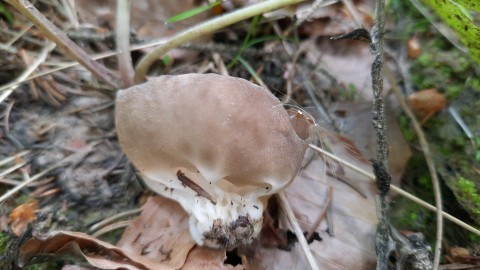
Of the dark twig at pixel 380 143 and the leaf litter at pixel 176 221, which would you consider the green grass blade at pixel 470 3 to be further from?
the leaf litter at pixel 176 221

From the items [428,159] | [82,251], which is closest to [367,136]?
[428,159]

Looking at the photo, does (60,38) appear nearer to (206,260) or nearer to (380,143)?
(206,260)

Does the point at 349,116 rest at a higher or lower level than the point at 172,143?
lower

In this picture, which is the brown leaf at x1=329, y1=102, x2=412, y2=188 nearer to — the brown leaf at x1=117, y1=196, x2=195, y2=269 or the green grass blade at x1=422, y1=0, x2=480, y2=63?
the green grass blade at x1=422, y1=0, x2=480, y2=63

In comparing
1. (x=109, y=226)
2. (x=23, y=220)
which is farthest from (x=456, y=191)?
(x=23, y=220)

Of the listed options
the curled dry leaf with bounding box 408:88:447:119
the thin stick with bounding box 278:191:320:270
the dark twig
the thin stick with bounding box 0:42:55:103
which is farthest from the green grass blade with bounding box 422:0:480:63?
the thin stick with bounding box 0:42:55:103

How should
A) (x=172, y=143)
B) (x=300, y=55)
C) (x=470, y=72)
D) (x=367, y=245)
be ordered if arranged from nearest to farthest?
(x=172, y=143), (x=367, y=245), (x=470, y=72), (x=300, y=55)

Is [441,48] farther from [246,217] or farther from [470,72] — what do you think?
[246,217]
